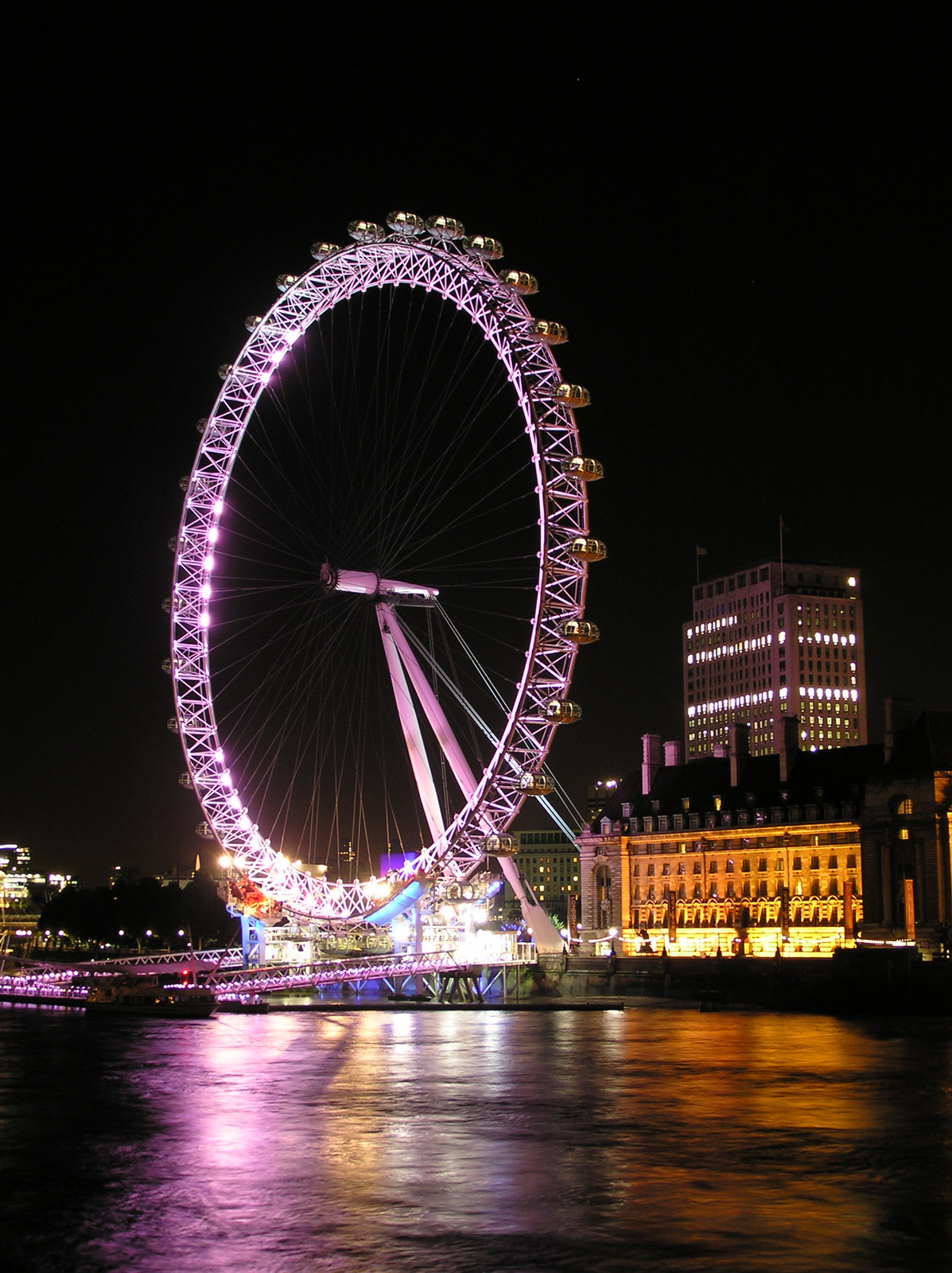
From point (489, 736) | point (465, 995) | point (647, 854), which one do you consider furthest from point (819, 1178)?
point (647, 854)

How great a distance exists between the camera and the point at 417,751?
75.1 meters

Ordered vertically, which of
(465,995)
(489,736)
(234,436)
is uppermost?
(234,436)

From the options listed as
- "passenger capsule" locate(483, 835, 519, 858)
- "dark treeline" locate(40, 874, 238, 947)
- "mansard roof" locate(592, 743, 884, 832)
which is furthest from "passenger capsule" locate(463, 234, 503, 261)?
"dark treeline" locate(40, 874, 238, 947)

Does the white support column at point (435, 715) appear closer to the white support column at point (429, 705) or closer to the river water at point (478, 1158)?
the white support column at point (429, 705)

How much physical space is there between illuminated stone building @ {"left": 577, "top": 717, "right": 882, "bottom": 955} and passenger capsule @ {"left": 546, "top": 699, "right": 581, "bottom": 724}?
1559 inches

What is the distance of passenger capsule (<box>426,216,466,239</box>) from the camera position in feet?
208

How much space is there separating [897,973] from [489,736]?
2321cm

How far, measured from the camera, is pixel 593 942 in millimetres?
104125

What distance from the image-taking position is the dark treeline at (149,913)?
155000mm

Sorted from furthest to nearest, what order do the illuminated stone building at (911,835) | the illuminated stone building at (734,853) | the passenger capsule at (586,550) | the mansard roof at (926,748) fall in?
1. the illuminated stone building at (734,853)
2. the mansard roof at (926,748)
3. the illuminated stone building at (911,835)
4. the passenger capsule at (586,550)

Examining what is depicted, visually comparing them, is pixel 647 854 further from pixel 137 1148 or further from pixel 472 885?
pixel 137 1148

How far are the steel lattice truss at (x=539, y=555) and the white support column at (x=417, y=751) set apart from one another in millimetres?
2777

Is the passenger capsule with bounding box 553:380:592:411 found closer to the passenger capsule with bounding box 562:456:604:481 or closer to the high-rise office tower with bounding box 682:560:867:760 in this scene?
the passenger capsule with bounding box 562:456:604:481

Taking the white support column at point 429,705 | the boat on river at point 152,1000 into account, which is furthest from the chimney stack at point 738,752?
the boat on river at point 152,1000
